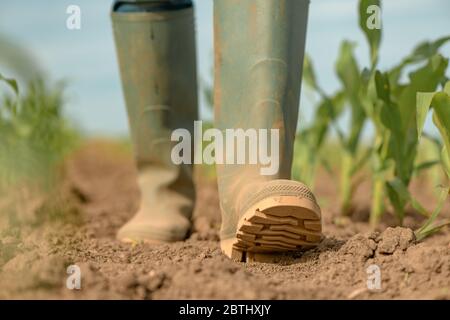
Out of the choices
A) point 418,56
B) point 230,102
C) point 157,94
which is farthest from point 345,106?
point 230,102

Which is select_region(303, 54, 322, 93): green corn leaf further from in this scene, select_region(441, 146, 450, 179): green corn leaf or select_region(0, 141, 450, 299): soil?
select_region(441, 146, 450, 179): green corn leaf

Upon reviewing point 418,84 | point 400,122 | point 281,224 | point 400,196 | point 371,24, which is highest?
point 371,24

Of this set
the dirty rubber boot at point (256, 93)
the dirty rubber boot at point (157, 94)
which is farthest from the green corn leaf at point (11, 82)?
the dirty rubber boot at point (256, 93)

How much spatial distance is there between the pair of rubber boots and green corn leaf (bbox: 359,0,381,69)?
1.04ft

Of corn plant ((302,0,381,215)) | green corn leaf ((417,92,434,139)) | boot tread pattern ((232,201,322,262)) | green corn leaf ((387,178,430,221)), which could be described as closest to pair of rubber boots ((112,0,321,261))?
boot tread pattern ((232,201,322,262))

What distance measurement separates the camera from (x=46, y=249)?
1751mm

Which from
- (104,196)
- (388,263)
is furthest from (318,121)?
(104,196)

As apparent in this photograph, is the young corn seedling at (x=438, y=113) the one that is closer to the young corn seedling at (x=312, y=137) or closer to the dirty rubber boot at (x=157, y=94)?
the dirty rubber boot at (x=157, y=94)

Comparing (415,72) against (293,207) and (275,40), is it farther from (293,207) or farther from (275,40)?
(293,207)

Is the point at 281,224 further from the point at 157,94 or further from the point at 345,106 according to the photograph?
the point at 345,106

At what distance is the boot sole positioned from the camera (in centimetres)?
152

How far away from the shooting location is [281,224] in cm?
156

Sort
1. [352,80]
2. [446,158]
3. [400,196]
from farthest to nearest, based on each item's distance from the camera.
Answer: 1. [352,80]
2. [400,196]
3. [446,158]

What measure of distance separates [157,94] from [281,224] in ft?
2.53
